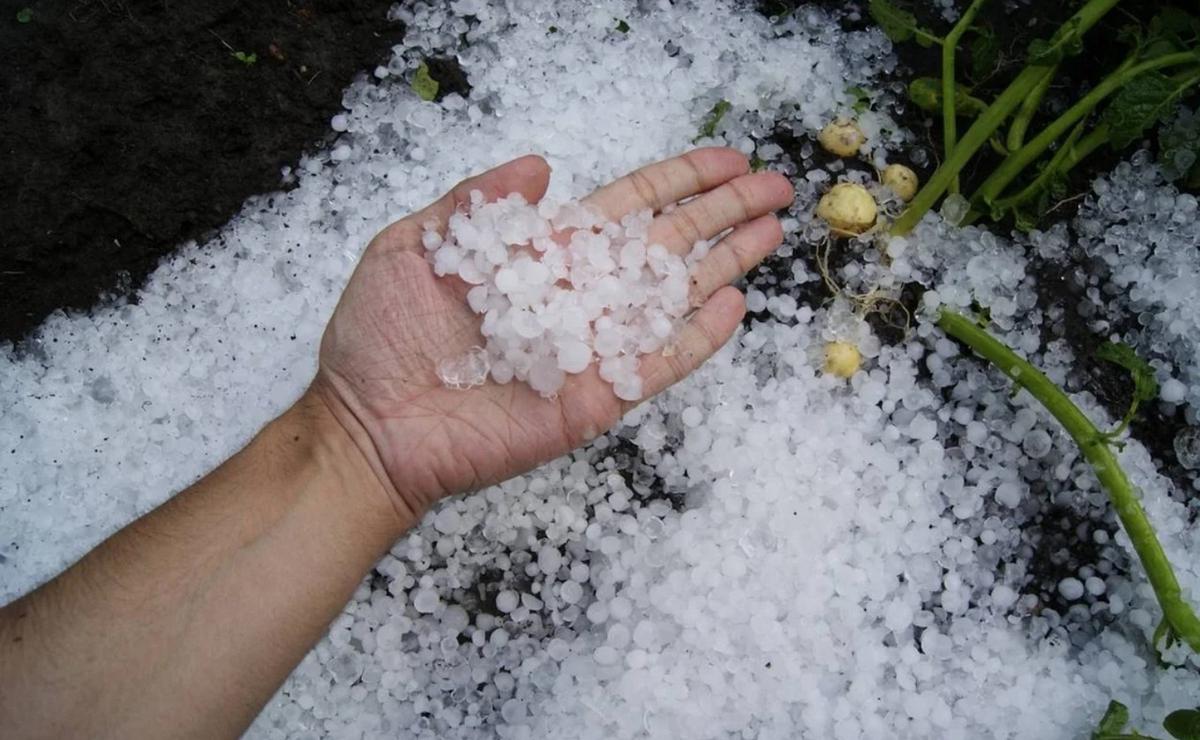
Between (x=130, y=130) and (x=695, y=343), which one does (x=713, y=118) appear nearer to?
(x=695, y=343)

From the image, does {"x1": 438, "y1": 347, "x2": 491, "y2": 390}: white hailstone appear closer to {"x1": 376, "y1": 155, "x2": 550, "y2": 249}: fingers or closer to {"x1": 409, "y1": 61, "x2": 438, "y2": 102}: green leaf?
{"x1": 376, "y1": 155, "x2": 550, "y2": 249}: fingers

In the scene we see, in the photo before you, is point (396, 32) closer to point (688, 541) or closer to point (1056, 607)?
point (688, 541)

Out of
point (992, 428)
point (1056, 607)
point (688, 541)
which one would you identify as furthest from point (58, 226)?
point (1056, 607)

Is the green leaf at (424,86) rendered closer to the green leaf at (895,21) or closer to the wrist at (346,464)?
the wrist at (346,464)

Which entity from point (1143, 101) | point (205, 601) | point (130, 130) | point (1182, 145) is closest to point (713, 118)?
point (1143, 101)

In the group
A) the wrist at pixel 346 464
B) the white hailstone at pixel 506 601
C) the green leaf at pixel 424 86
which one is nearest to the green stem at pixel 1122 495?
the white hailstone at pixel 506 601

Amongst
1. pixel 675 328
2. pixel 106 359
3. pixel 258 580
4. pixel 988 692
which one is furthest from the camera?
pixel 106 359
